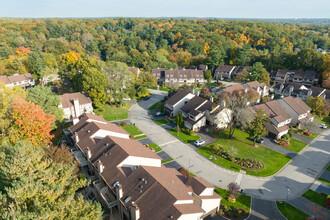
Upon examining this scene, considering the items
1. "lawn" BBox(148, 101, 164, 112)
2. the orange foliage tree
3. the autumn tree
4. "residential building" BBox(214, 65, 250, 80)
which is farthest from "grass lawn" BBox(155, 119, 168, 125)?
"residential building" BBox(214, 65, 250, 80)

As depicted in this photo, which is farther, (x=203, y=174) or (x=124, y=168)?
(x=203, y=174)

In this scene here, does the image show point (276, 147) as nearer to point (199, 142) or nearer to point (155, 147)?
point (199, 142)

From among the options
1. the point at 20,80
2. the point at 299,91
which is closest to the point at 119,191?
the point at 299,91

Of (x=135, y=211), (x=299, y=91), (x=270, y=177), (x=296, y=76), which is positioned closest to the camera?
(x=135, y=211)

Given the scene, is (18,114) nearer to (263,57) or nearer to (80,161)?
(80,161)

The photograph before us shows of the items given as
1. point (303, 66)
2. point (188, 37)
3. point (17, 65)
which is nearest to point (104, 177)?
point (17, 65)

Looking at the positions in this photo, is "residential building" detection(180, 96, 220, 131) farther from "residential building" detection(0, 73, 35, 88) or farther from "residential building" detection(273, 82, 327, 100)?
"residential building" detection(0, 73, 35, 88)
